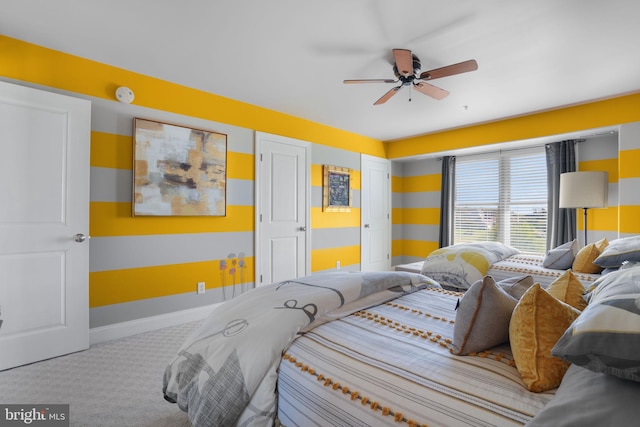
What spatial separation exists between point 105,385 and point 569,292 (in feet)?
9.06

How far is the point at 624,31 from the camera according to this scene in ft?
7.75

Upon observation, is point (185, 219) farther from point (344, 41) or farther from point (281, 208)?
point (344, 41)

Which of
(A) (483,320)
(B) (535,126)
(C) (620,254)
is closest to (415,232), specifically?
(B) (535,126)

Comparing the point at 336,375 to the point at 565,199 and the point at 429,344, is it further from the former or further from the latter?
the point at 565,199

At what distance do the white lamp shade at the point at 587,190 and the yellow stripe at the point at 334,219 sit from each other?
285 centimetres

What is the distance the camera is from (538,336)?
3.16 feet

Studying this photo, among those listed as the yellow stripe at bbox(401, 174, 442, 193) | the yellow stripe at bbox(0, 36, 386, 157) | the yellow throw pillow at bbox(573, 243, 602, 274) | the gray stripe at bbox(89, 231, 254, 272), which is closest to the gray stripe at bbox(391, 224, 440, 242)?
the yellow stripe at bbox(401, 174, 442, 193)

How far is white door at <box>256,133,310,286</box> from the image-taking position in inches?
159

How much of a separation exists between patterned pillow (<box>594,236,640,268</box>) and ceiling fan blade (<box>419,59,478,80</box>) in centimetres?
176

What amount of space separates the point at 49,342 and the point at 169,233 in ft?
4.19

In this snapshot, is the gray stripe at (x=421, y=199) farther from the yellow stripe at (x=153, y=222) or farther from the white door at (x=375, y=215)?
the yellow stripe at (x=153, y=222)

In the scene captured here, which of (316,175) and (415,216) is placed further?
(415,216)

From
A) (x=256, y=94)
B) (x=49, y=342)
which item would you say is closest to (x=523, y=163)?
(x=256, y=94)

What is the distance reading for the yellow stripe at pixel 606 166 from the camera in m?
3.94
